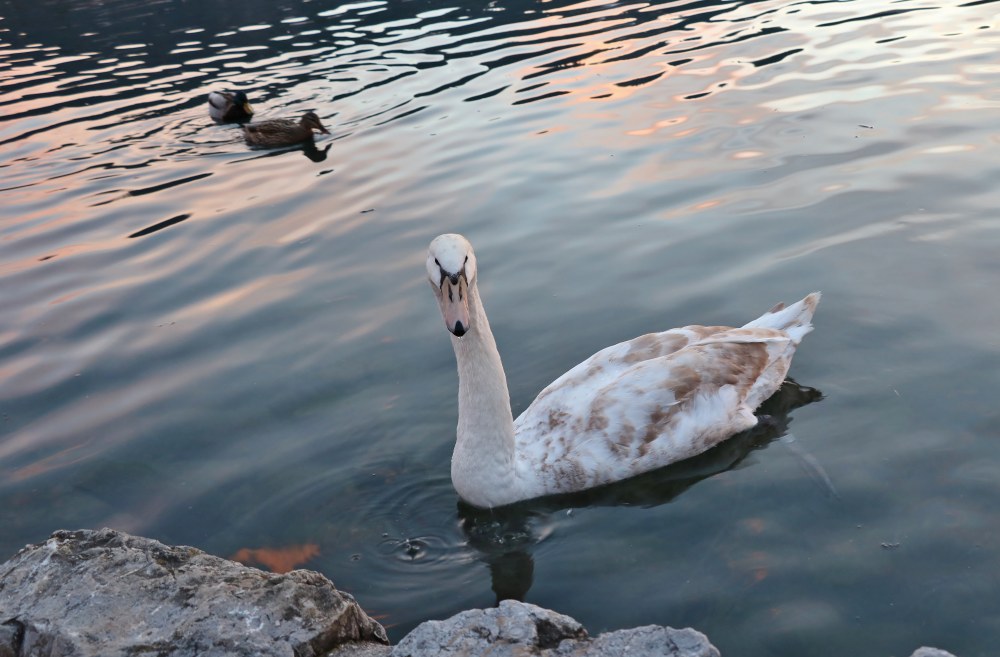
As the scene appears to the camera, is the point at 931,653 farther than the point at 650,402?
No

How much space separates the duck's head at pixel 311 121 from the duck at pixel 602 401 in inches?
383

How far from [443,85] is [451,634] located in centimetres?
1523

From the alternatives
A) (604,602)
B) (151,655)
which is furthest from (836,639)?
(151,655)

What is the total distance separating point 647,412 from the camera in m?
6.85

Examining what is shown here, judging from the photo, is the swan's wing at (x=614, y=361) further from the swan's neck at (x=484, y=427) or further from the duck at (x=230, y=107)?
the duck at (x=230, y=107)

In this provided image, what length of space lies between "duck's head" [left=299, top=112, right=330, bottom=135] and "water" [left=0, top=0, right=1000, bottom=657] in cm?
58

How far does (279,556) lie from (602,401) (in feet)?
7.70

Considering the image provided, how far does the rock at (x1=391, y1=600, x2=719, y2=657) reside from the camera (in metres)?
3.93

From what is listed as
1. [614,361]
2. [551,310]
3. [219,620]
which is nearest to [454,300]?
[614,361]

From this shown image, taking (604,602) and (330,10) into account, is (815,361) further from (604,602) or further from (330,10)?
(330,10)

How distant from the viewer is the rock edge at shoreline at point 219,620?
4.07 meters

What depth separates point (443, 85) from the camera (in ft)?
59.9

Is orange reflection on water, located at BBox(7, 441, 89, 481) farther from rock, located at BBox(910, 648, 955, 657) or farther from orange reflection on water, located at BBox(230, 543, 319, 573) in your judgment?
rock, located at BBox(910, 648, 955, 657)

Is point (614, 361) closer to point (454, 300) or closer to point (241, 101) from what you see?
point (454, 300)
